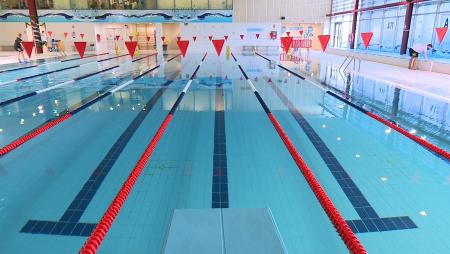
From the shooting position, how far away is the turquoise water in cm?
209

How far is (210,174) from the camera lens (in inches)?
117

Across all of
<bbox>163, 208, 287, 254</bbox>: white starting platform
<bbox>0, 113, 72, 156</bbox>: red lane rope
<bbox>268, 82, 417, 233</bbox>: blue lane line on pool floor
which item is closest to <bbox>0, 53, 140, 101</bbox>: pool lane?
<bbox>0, 113, 72, 156</bbox>: red lane rope

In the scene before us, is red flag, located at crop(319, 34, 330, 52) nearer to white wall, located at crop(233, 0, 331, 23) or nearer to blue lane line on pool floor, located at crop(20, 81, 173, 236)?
blue lane line on pool floor, located at crop(20, 81, 173, 236)

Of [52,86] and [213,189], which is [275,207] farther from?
[52,86]

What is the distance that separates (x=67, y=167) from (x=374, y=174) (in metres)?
2.83

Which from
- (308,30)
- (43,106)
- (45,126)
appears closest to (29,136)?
(45,126)

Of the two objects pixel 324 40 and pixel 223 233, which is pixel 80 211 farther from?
pixel 324 40

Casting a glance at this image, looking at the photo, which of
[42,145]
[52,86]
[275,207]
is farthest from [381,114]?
[52,86]

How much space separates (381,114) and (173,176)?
11.4ft

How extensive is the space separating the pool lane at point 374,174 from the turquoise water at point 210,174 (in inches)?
0.5

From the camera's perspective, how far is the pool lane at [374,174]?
7.01ft

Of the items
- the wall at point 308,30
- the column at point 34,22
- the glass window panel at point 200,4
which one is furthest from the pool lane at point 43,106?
the wall at point 308,30

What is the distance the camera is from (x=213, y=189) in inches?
106

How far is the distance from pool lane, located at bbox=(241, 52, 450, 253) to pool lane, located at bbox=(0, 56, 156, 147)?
336cm
